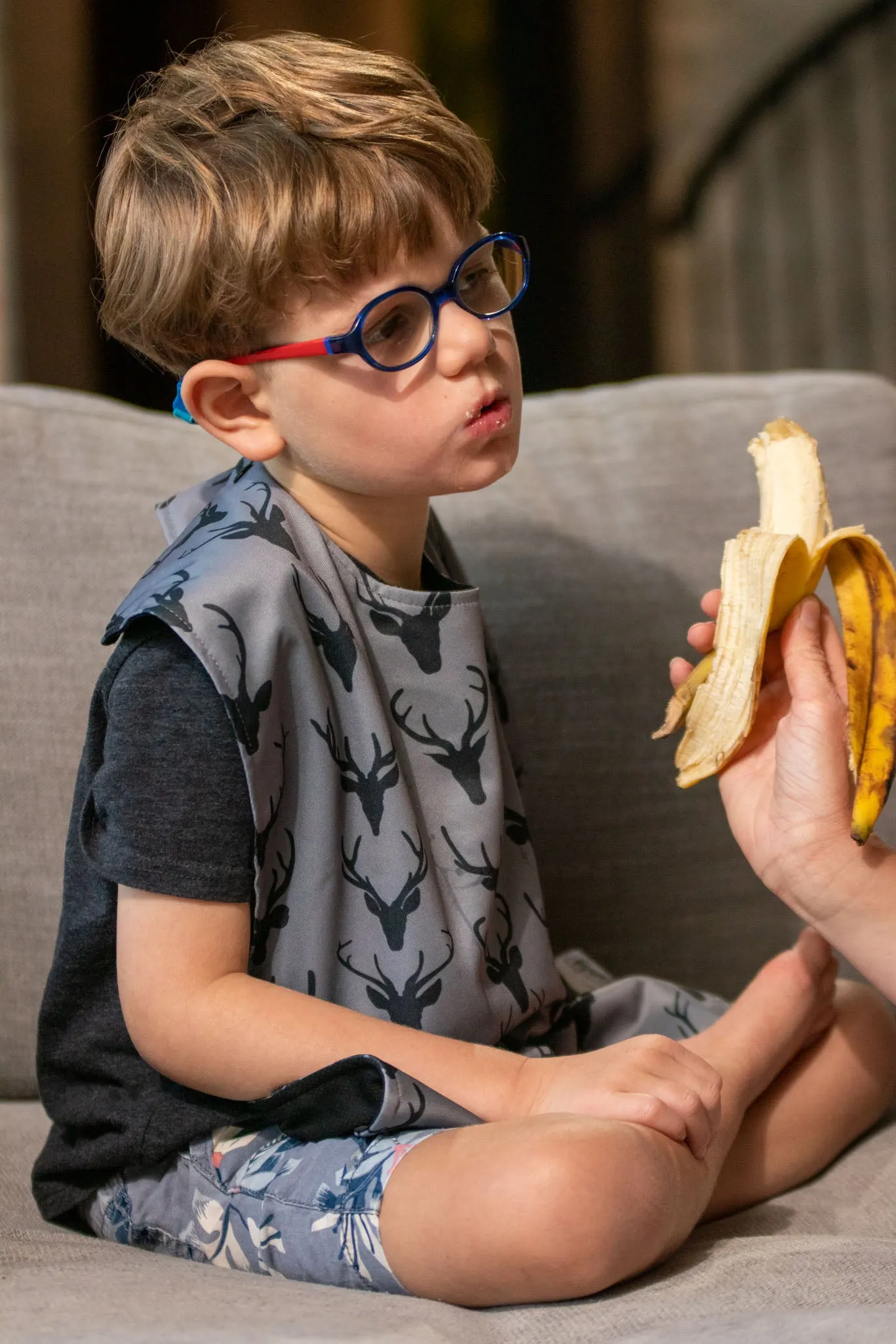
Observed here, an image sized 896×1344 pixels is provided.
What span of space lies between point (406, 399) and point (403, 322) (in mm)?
55

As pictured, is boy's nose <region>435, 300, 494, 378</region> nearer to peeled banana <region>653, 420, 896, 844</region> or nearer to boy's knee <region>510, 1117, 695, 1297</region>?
peeled banana <region>653, 420, 896, 844</region>

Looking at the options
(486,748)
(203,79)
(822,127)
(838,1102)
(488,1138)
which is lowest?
(838,1102)

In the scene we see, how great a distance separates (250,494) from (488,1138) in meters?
0.50

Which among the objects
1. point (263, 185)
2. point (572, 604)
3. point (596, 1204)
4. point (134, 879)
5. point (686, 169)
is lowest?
point (596, 1204)

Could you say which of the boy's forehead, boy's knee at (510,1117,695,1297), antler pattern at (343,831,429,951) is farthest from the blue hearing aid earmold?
boy's knee at (510,1117,695,1297)

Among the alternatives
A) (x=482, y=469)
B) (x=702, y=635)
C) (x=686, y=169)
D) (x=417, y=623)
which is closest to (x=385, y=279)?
(x=482, y=469)

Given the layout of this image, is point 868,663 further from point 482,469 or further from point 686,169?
point 686,169

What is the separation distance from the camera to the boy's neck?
101cm

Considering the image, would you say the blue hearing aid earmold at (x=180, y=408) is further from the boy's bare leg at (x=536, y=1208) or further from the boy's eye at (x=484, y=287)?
the boy's bare leg at (x=536, y=1208)

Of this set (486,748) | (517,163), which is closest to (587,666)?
(486,748)

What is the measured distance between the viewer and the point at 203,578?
894 mm

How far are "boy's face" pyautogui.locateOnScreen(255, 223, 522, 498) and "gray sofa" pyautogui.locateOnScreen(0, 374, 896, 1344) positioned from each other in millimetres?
307

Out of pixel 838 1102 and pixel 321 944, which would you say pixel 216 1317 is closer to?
pixel 321 944

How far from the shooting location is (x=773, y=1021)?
3.33ft
